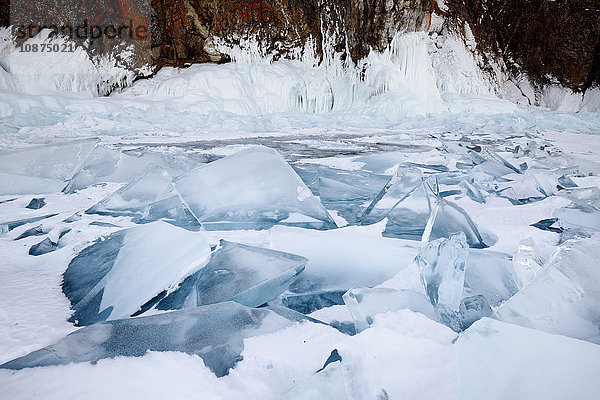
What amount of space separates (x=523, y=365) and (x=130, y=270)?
51 centimetres

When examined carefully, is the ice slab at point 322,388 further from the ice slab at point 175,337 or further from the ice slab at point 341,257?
the ice slab at point 341,257

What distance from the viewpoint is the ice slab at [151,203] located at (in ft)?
2.71

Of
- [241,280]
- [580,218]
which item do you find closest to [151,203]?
[241,280]

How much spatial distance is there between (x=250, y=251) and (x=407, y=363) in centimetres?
29

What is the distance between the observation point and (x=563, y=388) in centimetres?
27

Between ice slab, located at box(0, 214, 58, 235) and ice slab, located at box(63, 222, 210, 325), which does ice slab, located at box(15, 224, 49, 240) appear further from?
ice slab, located at box(63, 222, 210, 325)

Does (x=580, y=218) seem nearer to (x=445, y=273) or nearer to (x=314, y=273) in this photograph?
(x=445, y=273)

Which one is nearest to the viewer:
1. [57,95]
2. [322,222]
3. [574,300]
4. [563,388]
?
[563,388]

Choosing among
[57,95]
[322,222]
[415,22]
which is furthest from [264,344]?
[415,22]

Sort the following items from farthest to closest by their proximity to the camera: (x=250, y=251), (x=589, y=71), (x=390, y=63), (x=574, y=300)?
1. (x=589, y=71)
2. (x=390, y=63)
3. (x=250, y=251)
4. (x=574, y=300)

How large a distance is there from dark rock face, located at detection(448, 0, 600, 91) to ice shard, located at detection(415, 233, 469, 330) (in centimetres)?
990

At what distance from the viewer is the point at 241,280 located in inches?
19.1

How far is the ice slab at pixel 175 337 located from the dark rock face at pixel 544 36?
10.1m

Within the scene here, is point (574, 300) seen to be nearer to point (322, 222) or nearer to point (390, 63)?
point (322, 222)
